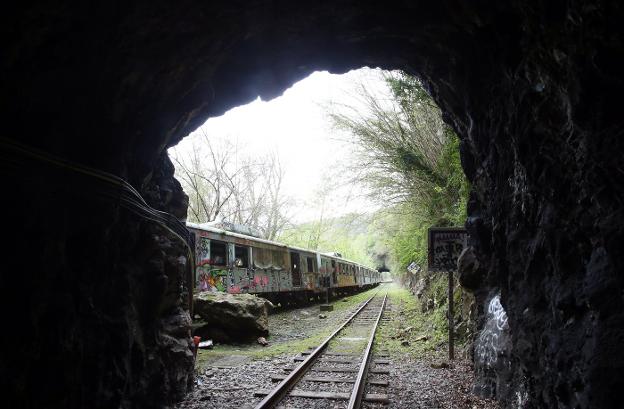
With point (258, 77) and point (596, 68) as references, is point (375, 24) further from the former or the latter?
point (596, 68)

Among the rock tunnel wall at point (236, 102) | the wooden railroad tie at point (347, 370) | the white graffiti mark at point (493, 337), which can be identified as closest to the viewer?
the rock tunnel wall at point (236, 102)

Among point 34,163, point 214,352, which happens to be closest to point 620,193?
point 34,163

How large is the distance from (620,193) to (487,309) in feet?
15.0

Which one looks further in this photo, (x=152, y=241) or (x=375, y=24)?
(x=152, y=241)

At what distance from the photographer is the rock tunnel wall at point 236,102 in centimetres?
270

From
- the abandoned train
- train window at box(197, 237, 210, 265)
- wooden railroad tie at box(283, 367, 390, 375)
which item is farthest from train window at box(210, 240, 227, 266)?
wooden railroad tie at box(283, 367, 390, 375)

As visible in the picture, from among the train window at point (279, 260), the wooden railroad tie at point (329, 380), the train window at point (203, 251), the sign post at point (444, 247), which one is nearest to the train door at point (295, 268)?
the train window at point (279, 260)

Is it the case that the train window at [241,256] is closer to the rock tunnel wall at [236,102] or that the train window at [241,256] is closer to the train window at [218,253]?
the train window at [218,253]

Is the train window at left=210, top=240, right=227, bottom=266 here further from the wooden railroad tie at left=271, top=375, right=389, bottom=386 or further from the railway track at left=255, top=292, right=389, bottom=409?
the wooden railroad tie at left=271, top=375, right=389, bottom=386

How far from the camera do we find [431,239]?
7.79 meters

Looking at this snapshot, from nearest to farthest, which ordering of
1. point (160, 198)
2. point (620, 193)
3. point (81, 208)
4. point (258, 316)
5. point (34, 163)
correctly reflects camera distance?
point (620, 193)
point (34, 163)
point (81, 208)
point (160, 198)
point (258, 316)

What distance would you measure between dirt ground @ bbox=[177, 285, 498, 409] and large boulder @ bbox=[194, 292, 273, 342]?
448mm

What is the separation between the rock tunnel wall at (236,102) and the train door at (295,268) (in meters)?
11.9

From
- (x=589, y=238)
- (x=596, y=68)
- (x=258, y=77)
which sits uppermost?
(x=258, y=77)
